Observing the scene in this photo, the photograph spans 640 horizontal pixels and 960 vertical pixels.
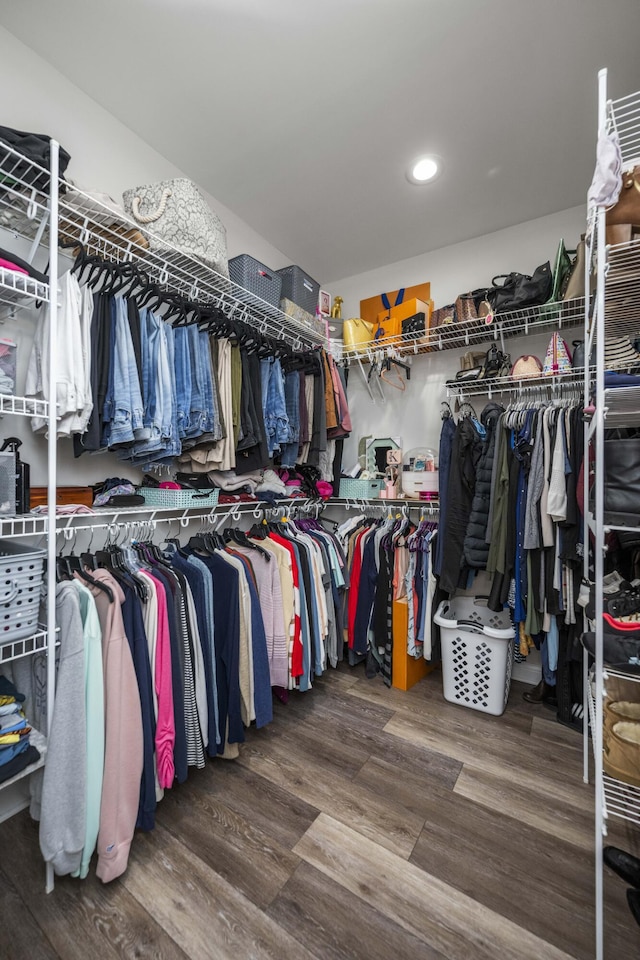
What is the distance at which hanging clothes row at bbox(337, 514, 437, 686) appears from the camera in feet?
7.93

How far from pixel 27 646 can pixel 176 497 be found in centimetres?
78

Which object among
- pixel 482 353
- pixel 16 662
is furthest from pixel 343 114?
pixel 16 662

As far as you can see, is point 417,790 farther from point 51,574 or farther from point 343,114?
point 343,114

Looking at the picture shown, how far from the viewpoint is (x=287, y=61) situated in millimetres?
1683

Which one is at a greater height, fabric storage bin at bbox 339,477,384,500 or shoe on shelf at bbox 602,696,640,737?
fabric storage bin at bbox 339,477,384,500

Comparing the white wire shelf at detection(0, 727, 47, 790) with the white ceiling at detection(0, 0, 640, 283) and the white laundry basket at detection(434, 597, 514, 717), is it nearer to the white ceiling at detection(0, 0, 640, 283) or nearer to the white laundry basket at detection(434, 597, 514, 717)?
the white laundry basket at detection(434, 597, 514, 717)

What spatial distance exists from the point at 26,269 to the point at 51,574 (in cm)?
95

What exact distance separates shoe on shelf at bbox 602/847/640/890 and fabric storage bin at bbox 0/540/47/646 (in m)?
1.81

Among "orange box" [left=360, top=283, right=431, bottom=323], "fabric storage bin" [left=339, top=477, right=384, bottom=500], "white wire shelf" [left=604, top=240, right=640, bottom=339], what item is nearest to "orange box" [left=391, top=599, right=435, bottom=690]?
"fabric storage bin" [left=339, top=477, right=384, bottom=500]

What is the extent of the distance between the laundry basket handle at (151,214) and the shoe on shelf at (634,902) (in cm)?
287

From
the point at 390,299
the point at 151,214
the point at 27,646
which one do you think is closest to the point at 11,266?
the point at 151,214

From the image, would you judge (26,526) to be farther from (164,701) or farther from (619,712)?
(619,712)

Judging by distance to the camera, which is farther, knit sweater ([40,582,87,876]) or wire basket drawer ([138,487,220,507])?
wire basket drawer ([138,487,220,507])

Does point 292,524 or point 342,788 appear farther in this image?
point 292,524
